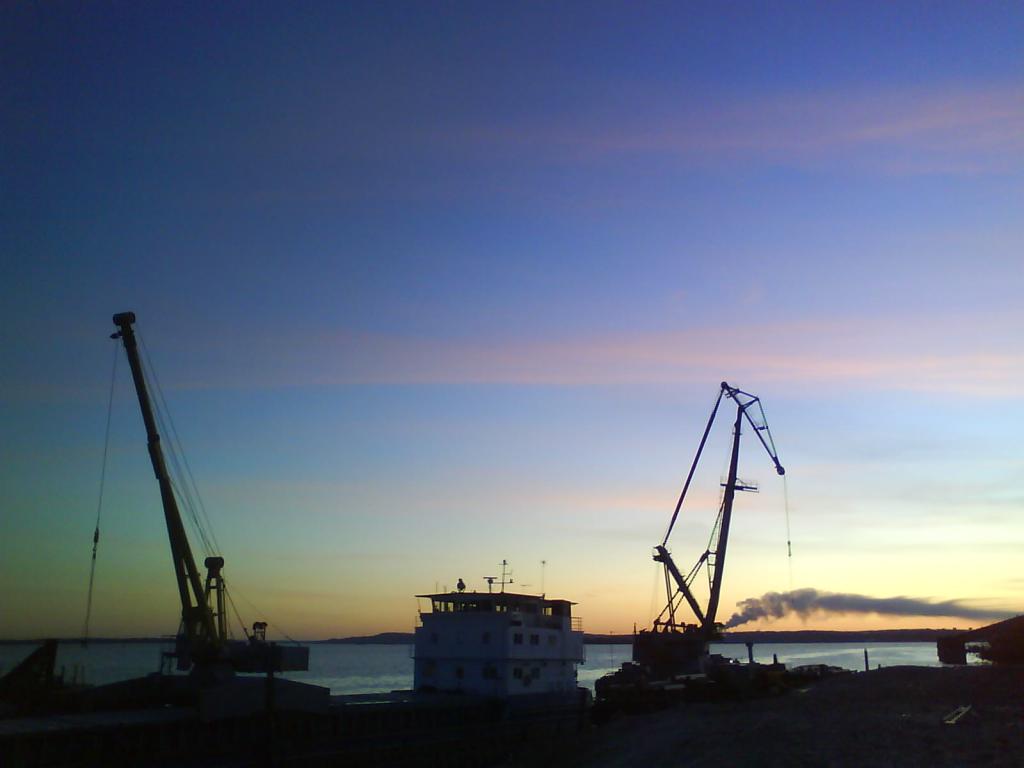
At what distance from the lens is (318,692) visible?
1436 inches

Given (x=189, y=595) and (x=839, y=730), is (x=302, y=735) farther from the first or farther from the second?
(x=839, y=730)

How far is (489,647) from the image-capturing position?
4766 cm

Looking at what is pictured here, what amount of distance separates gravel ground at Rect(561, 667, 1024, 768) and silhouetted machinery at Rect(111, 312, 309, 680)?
17461 mm

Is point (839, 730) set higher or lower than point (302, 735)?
higher

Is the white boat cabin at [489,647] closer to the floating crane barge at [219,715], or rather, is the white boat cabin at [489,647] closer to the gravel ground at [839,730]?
the floating crane barge at [219,715]

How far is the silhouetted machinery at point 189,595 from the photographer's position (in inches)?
1698

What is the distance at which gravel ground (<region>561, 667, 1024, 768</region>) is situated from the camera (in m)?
29.3

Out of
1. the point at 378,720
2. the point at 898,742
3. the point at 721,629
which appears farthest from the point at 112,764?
the point at 721,629

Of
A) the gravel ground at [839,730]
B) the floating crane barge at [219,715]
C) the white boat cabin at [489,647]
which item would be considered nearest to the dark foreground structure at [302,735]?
the floating crane barge at [219,715]

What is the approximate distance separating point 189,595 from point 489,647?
53.8 feet

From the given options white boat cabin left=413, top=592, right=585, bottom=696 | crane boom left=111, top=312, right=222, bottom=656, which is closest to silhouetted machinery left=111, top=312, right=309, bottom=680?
crane boom left=111, top=312, right=222, bottom=656

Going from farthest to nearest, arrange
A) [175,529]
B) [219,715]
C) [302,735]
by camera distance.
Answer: [175,529]
[302,735]
[219,715]

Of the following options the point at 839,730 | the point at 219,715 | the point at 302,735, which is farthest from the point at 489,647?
the point at 839,730

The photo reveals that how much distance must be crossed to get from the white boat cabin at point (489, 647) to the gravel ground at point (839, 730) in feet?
17.7
